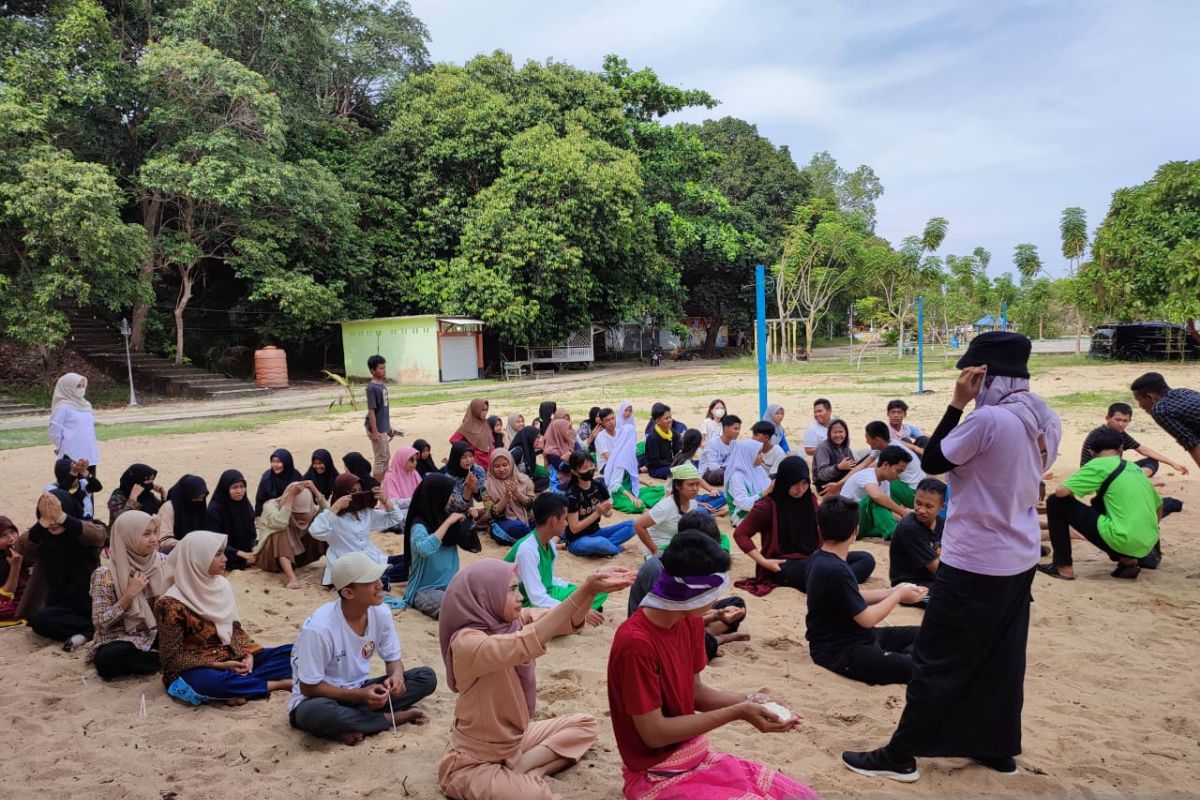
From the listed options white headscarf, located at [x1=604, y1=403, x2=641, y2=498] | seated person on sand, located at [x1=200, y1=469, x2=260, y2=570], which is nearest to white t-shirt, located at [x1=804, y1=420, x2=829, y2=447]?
white headscarf, located at [x1=604, y1=403, x2=641, y2=498]

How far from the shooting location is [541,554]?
529 cm

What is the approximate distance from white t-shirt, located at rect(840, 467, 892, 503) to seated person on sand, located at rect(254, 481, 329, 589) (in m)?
4.60

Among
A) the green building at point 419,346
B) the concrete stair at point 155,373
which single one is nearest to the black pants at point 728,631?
the concrete stair at point 155,373

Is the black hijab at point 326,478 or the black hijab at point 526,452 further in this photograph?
the black hijab at point 526,452

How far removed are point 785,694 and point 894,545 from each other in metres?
1.65

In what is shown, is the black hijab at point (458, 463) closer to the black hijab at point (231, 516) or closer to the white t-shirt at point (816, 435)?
the black hijab at point (231, 516)

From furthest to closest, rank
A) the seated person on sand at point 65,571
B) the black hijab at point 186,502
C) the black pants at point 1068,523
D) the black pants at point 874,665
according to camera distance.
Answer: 1. the black hijab at point 186,502
2. the black pants at point 1068,523
3. the seated person on sand at point 65,571
4. the black pants at point 874,665

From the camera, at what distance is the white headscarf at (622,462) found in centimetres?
849

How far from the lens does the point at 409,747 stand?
3.67 m

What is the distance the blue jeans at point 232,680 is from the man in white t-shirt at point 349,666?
54cm

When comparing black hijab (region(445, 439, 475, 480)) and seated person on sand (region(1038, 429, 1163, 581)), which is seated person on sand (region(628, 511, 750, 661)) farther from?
black hijab (region(445, 439, 475, 480))

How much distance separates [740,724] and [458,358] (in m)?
25.0

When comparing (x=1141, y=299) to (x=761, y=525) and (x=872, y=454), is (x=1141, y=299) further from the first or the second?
(x=761, y=525)

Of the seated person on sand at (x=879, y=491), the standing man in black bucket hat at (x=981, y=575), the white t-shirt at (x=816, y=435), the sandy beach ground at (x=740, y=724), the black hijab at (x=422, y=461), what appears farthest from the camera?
the white t-shirt at (x=816, y=435)
